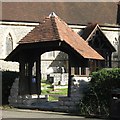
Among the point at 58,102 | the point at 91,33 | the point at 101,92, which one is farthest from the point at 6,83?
the point at 91,33

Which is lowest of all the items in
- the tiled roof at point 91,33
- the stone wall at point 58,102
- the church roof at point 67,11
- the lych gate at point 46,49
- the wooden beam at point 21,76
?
the stone wall at point 58,102

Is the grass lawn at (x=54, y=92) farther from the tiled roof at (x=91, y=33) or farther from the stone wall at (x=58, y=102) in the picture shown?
the tiled roof at (x=91, y=33)

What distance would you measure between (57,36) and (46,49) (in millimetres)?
1920

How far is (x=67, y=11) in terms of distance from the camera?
50312 mm

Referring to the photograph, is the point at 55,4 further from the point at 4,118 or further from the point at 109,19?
the point at 4,118

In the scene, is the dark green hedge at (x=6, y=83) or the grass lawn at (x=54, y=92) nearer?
the dark green hedge at (x=6, y=83)

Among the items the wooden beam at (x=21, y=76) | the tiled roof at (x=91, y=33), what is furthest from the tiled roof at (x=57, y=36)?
the tiled roof at (x=91, y=33)

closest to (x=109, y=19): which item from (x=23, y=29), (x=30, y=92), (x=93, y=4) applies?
(x=93, y=4)

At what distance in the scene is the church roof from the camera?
151 ft

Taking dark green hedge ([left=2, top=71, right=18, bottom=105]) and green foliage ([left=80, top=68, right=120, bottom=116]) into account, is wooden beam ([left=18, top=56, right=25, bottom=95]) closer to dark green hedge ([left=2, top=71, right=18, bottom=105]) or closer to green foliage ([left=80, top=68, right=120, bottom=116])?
dark green hedge ([left=2, top=71, right=18, bottom=105])

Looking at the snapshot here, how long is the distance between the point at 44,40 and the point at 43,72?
2724cm

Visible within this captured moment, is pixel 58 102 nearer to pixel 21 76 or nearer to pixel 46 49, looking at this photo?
pixel 21 76

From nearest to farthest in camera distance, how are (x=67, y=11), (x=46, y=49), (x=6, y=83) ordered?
1. (x=46, y=49)
2. (x=6, y=83)
3. (x=67, y=11)

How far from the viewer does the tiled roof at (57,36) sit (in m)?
17.4
